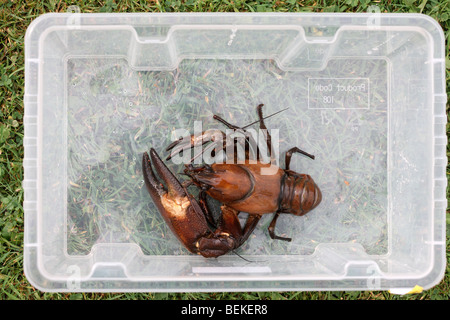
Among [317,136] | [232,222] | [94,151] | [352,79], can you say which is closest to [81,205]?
[94,151]

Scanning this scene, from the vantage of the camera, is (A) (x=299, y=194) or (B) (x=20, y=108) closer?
(A) (x=299, y=194)

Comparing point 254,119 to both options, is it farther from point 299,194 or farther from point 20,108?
point 20,108

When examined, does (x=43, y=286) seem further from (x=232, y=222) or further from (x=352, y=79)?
Answer: (x=352, y=79)

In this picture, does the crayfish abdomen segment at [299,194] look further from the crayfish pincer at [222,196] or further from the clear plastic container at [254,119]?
the clear plastic container at [254,119]

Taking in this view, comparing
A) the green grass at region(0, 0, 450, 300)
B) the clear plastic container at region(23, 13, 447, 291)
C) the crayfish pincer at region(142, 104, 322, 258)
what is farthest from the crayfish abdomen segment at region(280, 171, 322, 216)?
the green grass at region(0, 0, 450, 300)

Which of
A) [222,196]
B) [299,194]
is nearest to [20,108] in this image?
[222,196]

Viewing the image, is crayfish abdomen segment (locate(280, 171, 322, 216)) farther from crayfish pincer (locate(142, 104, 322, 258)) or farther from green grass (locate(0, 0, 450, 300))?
green grass (locate(0, 0, 450, 300))

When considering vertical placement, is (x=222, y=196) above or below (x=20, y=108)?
below
